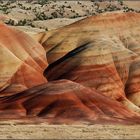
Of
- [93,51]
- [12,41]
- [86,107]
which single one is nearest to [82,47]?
[93,51]

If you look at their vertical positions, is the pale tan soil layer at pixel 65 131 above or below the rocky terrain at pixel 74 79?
above

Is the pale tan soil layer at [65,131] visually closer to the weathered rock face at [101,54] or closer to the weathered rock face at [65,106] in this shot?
the weathered rock face at [65,106]

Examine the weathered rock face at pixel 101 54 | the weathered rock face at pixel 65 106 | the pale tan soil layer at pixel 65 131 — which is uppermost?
the pale tan soil layer at pixel 65 131

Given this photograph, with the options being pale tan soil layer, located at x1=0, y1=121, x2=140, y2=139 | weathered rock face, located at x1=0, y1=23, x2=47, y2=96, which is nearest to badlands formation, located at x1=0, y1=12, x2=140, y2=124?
weathered rock face, located at x1=0, y1=23, x2=47, y2=96

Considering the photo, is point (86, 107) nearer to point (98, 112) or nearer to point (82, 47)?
point (98, 112)

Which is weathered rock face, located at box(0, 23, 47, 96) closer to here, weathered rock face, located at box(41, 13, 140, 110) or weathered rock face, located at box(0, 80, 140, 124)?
weathered rock face, located at box(41, 13, 140, 110)

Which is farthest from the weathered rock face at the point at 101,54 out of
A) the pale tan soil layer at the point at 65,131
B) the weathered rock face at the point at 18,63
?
the pale tan soil layer at the point at 65,131

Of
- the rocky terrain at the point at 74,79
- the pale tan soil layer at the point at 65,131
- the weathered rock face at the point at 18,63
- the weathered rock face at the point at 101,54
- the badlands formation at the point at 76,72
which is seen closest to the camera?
the pale tan soil layer at the point at 65,131
